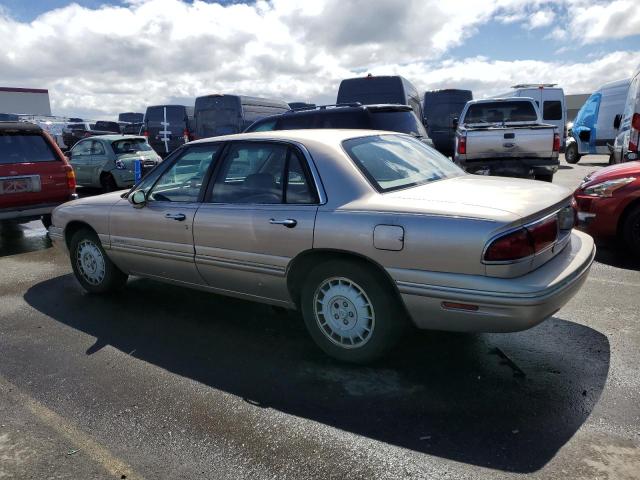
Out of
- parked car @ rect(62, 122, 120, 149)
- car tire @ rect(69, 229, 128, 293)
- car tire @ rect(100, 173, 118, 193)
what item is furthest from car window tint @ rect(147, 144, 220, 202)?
parked car @ rect(62, 122, 120, 149)

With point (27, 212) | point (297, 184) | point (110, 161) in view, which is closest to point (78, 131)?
point (110, 161)

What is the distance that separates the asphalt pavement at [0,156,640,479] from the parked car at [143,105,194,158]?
48.7 feet

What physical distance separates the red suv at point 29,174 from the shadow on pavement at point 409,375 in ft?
11.2

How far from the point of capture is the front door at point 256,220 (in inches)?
145

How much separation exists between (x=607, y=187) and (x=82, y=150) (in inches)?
459

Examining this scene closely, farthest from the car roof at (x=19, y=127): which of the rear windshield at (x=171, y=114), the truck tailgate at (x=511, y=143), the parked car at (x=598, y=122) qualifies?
the parked car at (x=598, y=122)

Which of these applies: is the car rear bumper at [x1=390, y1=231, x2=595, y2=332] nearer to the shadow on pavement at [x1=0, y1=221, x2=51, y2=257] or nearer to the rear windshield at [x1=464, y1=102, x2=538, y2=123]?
the shadow on pavement at [x1=0, y1=221, x2=51, y2=257]

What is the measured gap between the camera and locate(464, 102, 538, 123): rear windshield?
11.4 meters

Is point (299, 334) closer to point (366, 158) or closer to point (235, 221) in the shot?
point (235, 221)

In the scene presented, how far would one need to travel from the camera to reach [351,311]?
3.55 meters

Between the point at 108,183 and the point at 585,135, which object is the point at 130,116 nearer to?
the point at 108,183

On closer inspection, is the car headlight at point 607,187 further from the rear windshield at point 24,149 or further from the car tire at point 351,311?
the rear windshield at point 24,149

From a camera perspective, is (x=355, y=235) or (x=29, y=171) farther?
(x=29, y=171)

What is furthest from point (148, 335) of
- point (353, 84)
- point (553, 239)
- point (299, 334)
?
point (353, 84)
